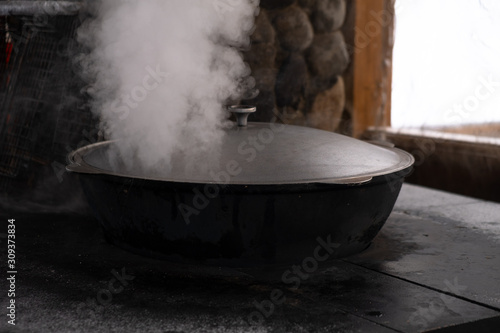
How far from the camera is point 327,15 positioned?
461 centimetres

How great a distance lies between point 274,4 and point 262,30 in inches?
7.3

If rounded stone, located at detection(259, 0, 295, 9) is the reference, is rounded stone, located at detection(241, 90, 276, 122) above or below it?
below

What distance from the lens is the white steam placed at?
283cm

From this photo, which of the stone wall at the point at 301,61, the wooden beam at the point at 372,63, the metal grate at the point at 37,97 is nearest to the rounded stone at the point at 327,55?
the stone wall at the point at 301,61

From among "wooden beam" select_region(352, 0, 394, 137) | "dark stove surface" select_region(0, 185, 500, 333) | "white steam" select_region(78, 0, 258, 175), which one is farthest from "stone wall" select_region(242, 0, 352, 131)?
"dark stove surface" select_region(0, 185, 500, 333)

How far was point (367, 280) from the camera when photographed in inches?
104

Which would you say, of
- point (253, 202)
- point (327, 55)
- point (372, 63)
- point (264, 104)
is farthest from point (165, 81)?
point (372, 63)

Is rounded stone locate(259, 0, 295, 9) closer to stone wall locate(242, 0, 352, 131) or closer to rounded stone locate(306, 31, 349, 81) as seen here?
stone wall locate(242, 0, 352, 131)

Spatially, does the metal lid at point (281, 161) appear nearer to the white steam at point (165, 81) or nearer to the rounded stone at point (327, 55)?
the white steam at point (165, 81)

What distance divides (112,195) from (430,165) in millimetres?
2645

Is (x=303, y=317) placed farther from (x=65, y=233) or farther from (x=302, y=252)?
(x=65, y=233)

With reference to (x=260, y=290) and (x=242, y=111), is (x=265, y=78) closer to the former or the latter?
(x=242, y=111)

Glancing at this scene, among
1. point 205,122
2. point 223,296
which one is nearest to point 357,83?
point 205,122

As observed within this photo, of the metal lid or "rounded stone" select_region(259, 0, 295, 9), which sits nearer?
the metal lid
